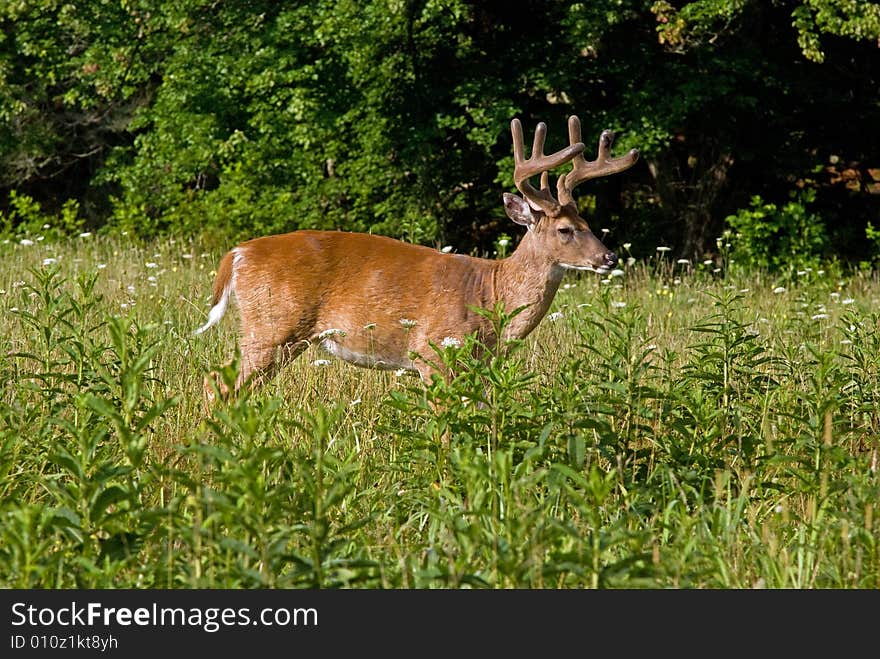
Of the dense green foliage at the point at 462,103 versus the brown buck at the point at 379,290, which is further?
the dense green foliage at the point at 462,103

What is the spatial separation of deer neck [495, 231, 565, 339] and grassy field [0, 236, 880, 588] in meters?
0.25

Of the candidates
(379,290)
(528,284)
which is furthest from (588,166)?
(379,290)

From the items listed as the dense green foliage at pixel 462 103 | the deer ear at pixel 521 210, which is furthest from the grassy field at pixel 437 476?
the dense green foliage at pixel 462 103

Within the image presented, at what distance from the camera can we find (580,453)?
3768 millimetres

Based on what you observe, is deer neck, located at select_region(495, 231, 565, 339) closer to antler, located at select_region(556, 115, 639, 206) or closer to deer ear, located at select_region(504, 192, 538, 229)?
deer ear, located at select_region(504, 192, 538, 229)

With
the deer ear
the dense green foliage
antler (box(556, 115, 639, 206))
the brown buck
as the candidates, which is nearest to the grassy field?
the brown buck

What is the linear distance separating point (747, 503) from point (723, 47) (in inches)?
382

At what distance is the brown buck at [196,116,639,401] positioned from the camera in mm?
6203

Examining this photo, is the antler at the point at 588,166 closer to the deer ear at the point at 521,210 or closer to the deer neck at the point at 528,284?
the deer ear at the point at 521,210

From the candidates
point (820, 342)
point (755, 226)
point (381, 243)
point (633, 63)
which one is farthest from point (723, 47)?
point (381, 243)

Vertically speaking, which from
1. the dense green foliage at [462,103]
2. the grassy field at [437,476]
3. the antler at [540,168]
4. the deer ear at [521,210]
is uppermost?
the dense green foliage at [462,103]

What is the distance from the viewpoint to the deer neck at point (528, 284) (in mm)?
6289

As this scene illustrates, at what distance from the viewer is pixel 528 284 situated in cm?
638

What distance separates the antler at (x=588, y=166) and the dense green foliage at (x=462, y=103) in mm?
4913
